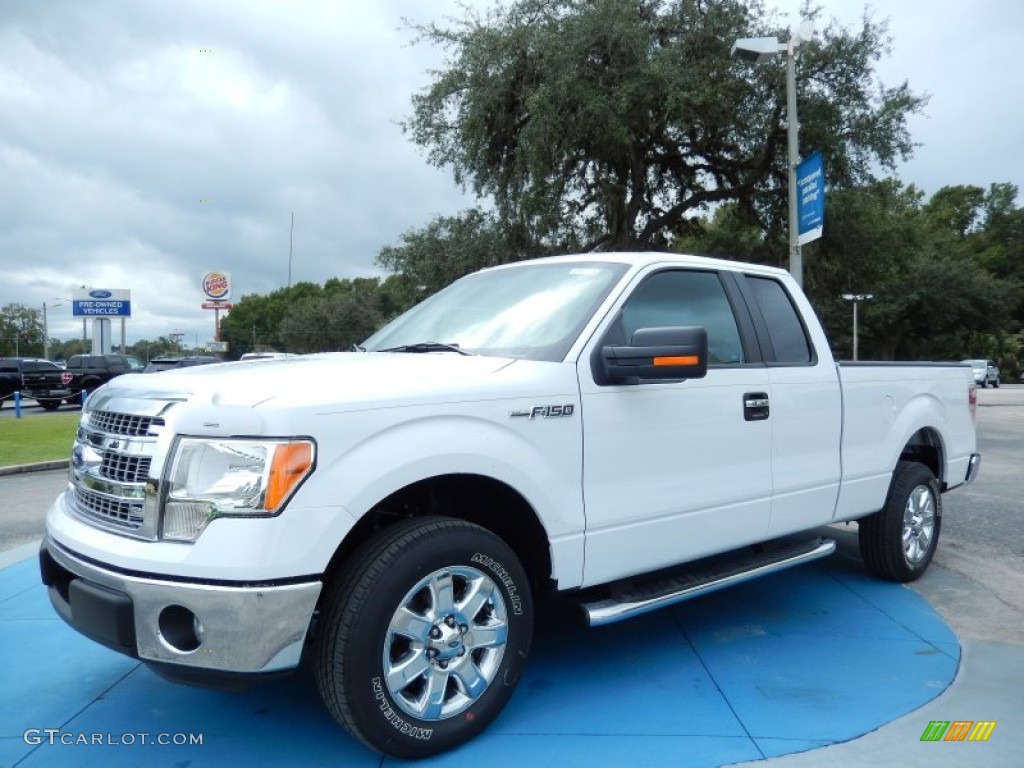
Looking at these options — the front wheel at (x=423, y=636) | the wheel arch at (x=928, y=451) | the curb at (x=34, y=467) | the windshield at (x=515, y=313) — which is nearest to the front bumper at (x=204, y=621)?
the front wheel at (x=423, y=636)

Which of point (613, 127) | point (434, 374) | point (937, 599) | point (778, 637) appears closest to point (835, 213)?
point (613, 127)

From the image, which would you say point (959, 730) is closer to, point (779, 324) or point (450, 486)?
point (779, 324)

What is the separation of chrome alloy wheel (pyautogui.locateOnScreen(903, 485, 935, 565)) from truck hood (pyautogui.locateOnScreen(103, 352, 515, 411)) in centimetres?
318

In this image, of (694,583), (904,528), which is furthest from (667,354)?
(904,528)

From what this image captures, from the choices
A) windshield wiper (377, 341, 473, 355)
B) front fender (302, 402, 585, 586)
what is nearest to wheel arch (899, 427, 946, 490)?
front fender (302, 402, 585, 586)

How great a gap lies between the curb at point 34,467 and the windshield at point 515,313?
8.32 metres

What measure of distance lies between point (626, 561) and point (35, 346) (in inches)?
3619

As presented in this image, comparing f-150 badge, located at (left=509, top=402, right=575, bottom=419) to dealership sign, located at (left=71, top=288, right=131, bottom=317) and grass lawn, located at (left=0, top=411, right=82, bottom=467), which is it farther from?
dealership sign, located at (left=71, top=288, right=131, bottom=317)

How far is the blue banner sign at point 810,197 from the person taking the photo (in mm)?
10609

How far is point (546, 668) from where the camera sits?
12.3 feet

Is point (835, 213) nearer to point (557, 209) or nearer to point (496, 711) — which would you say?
point (557, 209)

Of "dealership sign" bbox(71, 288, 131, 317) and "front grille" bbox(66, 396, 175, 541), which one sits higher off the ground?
"dealership sign" bbox(71, 288, 131, 317)

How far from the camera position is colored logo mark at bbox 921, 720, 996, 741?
3.07 m

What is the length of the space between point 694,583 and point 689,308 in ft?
4.37
